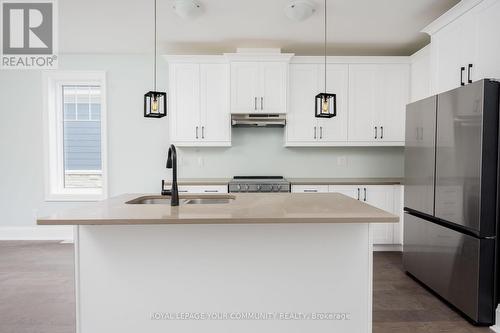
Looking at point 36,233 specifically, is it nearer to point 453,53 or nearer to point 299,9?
point 299,9

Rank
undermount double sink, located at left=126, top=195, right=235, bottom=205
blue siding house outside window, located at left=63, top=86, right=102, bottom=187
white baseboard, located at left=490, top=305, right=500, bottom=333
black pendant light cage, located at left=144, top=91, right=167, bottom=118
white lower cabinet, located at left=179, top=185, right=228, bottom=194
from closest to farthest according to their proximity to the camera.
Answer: white baseboard, located at left=490, top=305, right=500, bottom=333 → black pendant light cage, located at left=144, top=91, right=167, bottom=118 → undermount double sink, located at left=126, top=195, right=235, bottom=205 → white lower cabinet, located at left=179, top=185, right=228, bottom=194 → blue siding house outside window, located at left=63, top=86, right=102, bottom=187

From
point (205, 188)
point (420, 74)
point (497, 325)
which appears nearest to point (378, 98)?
point (420, 74)

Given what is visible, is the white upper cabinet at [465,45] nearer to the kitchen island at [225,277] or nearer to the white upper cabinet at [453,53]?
the white upper cabinet at [453,53]

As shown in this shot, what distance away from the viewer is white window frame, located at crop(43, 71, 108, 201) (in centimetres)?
432

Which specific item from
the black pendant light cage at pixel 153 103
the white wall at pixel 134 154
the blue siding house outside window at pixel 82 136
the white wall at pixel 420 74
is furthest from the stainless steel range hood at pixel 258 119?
the blue siding house outside window at pixel 82 136

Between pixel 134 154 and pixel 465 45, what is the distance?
4200 mm

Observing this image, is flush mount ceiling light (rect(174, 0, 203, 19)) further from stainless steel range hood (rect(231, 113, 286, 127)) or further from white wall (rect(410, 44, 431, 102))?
white wall (rect(410, 44, 431, 102))

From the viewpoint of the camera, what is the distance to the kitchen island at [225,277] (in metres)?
1.74

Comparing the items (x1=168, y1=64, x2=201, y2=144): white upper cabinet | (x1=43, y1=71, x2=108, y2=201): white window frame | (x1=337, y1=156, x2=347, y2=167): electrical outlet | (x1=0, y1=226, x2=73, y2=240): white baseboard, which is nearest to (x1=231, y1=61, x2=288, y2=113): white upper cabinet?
(x1=168, y1=64, x2=201, y2=144): white upper cabinet

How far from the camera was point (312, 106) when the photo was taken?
399 cm

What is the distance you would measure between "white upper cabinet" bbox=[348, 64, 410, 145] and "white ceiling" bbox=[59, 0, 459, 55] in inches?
14.3

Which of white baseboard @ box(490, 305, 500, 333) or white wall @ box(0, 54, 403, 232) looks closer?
white baseboard @ box(490, 305, 500, 333)

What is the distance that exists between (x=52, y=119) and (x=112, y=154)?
42.6 inches

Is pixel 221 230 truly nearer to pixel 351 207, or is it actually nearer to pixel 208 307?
pixel 208 307
